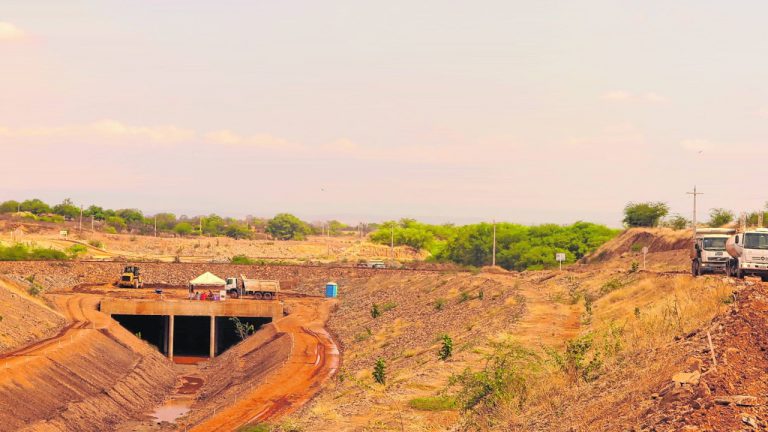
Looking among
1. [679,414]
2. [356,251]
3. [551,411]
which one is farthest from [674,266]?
[356,251]

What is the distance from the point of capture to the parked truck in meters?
83.2

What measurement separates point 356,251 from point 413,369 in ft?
406

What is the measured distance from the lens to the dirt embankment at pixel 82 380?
4106 cm

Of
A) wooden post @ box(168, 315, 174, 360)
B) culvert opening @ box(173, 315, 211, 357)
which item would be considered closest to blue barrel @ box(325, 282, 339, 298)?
culvert opening @ box(173, 315, 211, 357)

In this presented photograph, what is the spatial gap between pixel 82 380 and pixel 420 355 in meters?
18.2

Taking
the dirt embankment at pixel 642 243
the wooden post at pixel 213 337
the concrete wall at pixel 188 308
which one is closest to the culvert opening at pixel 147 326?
the concrete wall at pixel 188 308

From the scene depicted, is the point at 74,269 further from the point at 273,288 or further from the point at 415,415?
the point at 415,415

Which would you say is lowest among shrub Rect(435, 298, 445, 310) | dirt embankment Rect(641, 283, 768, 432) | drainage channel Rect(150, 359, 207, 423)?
drainage channel Rect(150, 359, 207, 423)

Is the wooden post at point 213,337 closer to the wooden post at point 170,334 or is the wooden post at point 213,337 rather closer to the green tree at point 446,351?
the wooden post at point 170,334

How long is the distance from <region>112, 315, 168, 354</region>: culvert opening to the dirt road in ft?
43.1

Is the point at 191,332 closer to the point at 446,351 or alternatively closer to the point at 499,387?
the point at 446,351

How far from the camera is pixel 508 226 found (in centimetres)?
13238

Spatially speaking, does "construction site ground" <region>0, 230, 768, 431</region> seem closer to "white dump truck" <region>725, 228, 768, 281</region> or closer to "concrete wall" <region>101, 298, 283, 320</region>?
"white dump truck" <region>725, 228, 768, 281</region>

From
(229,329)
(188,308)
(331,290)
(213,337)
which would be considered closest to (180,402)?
→ (213,337)
